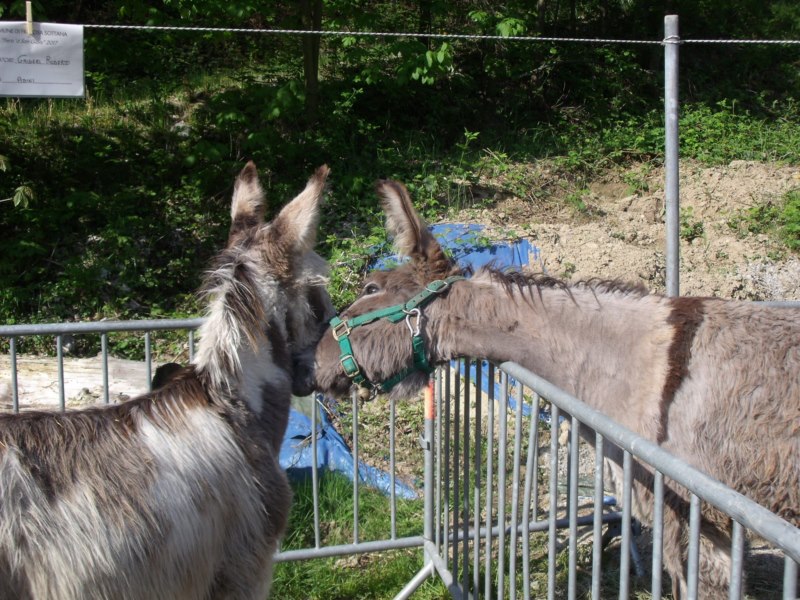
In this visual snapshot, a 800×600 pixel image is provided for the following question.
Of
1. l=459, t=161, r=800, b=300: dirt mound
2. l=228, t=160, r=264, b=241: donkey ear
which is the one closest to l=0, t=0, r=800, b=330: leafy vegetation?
l=459, t=161, r=800, b=300: dirt mound

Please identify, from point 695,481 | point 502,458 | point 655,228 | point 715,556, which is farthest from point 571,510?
point 655,228

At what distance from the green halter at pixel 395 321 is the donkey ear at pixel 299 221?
1.42 ft

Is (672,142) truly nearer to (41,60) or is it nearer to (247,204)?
(247,204)

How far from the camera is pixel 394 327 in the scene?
2719 millimetres

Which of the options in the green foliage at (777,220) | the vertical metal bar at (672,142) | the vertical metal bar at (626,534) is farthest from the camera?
the green foliage at (777,220)

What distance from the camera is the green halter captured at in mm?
2697

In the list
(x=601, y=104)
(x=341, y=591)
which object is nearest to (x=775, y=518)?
(x=341, y=591)

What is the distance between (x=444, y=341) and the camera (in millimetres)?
2723

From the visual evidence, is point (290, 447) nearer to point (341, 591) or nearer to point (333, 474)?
point (333, 474)

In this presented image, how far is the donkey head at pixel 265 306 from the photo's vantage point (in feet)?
7.54

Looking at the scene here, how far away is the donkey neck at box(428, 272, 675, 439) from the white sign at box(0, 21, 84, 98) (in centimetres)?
360

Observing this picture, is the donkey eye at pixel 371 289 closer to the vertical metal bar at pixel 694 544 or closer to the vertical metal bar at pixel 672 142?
the vertical metal bar at pixel 694 544

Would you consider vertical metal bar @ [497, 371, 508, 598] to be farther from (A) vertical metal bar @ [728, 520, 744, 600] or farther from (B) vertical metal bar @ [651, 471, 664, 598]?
(A) vertical metal bar @ [728, 520, 744, 600]

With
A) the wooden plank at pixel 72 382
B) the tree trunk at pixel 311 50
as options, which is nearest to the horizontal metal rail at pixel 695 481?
the wooden plank at pixel 72 382
